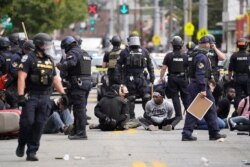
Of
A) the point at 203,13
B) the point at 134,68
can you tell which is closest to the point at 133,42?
the point at 134,68

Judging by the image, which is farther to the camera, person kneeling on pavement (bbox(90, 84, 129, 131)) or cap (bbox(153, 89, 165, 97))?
cap (bbox(153, 89, 165, 97))

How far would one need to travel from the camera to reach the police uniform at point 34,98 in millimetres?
14281

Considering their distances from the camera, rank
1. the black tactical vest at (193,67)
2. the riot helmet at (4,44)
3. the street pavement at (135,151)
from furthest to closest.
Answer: the riot helmet at (4,44) → the black tactical vest at (193,67) → the street pavement at (135,151)

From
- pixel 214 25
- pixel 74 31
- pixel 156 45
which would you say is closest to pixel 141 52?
pixel 156 45

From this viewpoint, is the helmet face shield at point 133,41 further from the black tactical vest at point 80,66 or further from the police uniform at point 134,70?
the black tactical vest at point 80,66

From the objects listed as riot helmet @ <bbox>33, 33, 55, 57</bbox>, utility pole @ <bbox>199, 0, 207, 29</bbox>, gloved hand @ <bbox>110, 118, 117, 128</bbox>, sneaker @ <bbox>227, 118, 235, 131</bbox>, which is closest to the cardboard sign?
sneaker @ <bbox>227, 118, 235, 131</bbox>

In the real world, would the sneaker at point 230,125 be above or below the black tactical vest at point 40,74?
below

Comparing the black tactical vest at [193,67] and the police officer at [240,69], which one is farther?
the police officer at [240,69]

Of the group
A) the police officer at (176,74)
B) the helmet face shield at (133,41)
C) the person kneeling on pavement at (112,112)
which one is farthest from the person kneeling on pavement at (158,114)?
the helmet face shield at (133,41)

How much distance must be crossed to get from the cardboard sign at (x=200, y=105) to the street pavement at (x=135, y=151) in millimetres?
537

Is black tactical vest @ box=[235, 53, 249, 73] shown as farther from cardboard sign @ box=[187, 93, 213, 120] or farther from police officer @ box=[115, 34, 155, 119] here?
cardboard sign @ box=[187, 93, 213, 120]

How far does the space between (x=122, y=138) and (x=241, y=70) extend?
15.8ft

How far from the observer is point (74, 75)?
1733 cm

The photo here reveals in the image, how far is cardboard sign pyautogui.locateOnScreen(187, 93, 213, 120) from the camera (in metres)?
16.8
